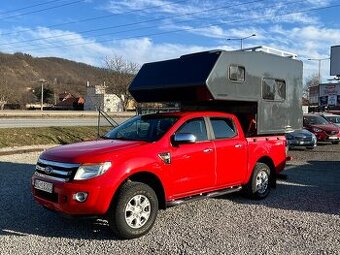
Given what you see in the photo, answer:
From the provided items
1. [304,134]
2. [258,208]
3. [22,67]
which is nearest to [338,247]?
[258,208]

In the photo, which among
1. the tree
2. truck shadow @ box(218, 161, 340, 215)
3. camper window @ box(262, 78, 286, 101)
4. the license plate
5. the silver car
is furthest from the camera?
the tree

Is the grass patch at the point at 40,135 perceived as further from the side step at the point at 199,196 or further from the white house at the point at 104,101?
the white house at the point at 104,101

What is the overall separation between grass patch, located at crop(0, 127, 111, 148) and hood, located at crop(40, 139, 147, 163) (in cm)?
1242

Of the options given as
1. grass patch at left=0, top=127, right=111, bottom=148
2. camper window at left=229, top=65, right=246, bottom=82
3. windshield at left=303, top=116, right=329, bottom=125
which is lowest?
grass patch at left=0, top=127, right=111, bottom=148

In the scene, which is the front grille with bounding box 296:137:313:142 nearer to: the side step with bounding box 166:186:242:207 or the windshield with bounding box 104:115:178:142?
the side step with bounding box 166:186:242:207

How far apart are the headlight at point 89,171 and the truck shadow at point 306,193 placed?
325 cm

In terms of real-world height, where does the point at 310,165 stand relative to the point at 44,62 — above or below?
below

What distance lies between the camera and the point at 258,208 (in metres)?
7.62

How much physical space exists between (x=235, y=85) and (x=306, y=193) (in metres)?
2.73

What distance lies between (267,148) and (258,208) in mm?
1533

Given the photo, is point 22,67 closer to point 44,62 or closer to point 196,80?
point 44,62

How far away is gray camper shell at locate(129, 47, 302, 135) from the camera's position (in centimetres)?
781

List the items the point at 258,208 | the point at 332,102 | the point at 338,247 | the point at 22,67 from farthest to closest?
the point at 22,67 < the point at 332,102 < the point at 258,208 < the point at 338,247

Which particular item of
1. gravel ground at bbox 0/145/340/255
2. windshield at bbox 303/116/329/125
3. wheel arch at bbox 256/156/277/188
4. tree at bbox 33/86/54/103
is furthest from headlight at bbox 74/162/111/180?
tree at bbox 33/86/54/103
